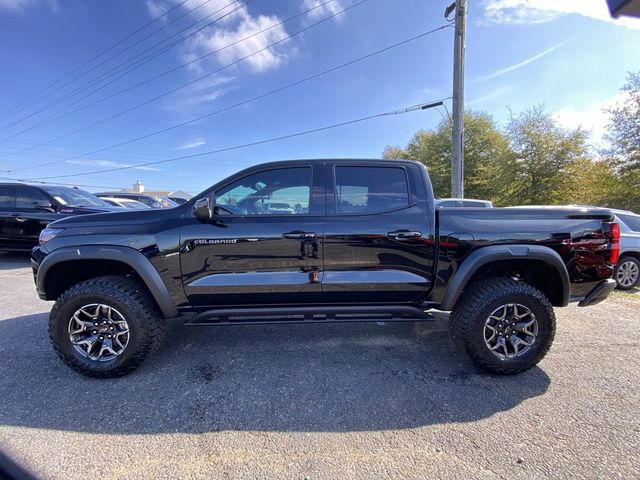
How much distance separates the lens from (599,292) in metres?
2.85

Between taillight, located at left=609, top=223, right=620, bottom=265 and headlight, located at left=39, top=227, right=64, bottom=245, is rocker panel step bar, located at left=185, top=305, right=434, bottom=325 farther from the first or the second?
taillight, located at left=609, top=223, right=620, bottom=265

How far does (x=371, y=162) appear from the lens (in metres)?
3.08

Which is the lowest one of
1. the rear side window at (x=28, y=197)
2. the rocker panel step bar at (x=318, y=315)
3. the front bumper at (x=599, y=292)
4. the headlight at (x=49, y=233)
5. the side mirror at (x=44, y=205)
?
the rocker panel step bar at (x=318, y=315)

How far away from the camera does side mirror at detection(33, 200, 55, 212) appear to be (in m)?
7.16

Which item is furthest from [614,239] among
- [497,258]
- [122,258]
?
[122,258]

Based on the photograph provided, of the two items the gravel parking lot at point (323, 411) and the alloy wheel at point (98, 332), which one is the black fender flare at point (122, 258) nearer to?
the alloy wheel at point (98, 332)

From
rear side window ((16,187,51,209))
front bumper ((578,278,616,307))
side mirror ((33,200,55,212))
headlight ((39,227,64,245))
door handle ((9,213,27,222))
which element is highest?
rear side window ((16,187,51,209))

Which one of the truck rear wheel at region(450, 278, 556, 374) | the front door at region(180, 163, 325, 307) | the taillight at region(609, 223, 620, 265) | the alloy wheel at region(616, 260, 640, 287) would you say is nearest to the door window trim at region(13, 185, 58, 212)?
the front door at region(180, 163, 325, 307)

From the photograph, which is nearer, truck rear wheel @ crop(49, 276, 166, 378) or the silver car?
truck rear wheel @ crop(49, 276, 166, 378)

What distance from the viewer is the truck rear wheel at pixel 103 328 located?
272 cm

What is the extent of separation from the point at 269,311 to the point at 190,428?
1035 mm

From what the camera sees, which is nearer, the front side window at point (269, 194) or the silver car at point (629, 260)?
the front side window at point (269, 194)

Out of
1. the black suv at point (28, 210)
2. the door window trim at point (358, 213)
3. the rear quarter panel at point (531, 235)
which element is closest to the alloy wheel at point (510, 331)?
the rear quarter panel at point (531, 235)

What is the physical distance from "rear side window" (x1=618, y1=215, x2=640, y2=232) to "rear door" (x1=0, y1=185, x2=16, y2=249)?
42.9 ft
